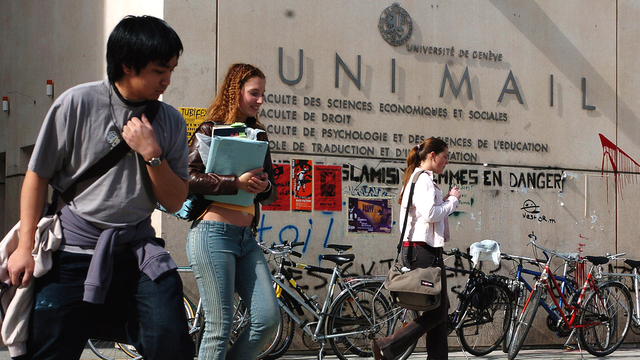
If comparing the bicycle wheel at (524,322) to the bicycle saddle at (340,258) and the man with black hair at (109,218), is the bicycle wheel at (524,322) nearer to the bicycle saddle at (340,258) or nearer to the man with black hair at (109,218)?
the bicycle saddle at (340,258)

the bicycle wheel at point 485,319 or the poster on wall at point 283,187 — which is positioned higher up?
the poster on wall at point 283,187

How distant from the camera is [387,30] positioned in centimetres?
713

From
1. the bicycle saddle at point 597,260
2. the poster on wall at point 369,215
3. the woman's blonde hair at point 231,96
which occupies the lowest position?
the bicycle saddle at point 597,260

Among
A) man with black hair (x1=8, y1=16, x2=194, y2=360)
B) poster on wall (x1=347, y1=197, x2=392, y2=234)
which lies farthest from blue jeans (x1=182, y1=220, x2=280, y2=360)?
poster on wall (x1=347, y1=197, x2=392, y2=234)

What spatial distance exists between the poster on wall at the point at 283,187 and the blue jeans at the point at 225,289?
3000mm

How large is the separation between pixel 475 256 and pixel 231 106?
11.5 feet

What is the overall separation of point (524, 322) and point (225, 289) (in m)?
3.97

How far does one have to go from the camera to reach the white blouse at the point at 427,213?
5.12 meters

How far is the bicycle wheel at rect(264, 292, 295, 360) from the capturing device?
6.09 metres

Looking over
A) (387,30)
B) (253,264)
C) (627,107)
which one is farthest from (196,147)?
(627,107)

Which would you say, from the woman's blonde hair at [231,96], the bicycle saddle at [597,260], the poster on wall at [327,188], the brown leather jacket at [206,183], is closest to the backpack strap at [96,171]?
the brown leather jacket at [206,183]

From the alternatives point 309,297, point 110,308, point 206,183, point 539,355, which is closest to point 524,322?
point 539,355

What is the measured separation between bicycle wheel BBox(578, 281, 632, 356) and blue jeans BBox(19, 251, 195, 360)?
5652 millimetres

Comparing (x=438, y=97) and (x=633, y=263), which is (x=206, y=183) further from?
(x=633, y=263)
